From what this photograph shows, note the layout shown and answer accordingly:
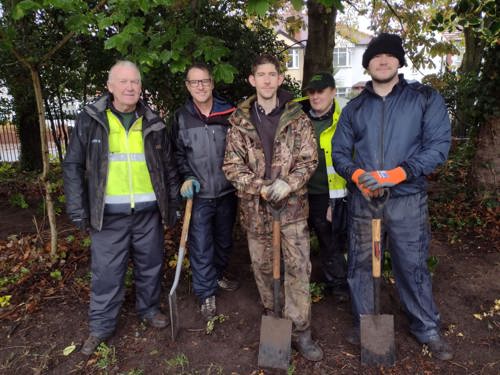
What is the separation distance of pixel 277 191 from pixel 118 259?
56.8 inches

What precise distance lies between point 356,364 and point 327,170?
5.15 ft

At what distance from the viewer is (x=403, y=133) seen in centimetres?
279

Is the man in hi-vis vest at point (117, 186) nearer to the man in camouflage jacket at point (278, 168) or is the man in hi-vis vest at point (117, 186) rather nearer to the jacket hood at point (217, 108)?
the jacket hood at point (217, 108)

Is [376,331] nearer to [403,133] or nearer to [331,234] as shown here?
[331,234]

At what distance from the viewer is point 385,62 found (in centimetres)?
282

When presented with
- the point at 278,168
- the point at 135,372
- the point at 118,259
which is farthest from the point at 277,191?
the point at 135,372

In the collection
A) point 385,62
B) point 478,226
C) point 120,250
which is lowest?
point 478,226

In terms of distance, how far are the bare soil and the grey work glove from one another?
1262 mm

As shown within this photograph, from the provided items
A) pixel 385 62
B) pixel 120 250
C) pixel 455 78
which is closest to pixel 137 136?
pixel 120 250

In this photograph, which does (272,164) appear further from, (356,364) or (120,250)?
(356,364)

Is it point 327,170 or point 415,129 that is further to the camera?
point 327,170

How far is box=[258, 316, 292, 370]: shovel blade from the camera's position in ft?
9.44

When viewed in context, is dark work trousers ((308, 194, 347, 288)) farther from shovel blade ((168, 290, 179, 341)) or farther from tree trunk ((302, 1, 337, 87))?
tree trunk ((302, 1, 337, 87))

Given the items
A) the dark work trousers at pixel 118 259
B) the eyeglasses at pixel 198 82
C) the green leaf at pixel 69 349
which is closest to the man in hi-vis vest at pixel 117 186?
the dark work trousers at pixel 118 259
